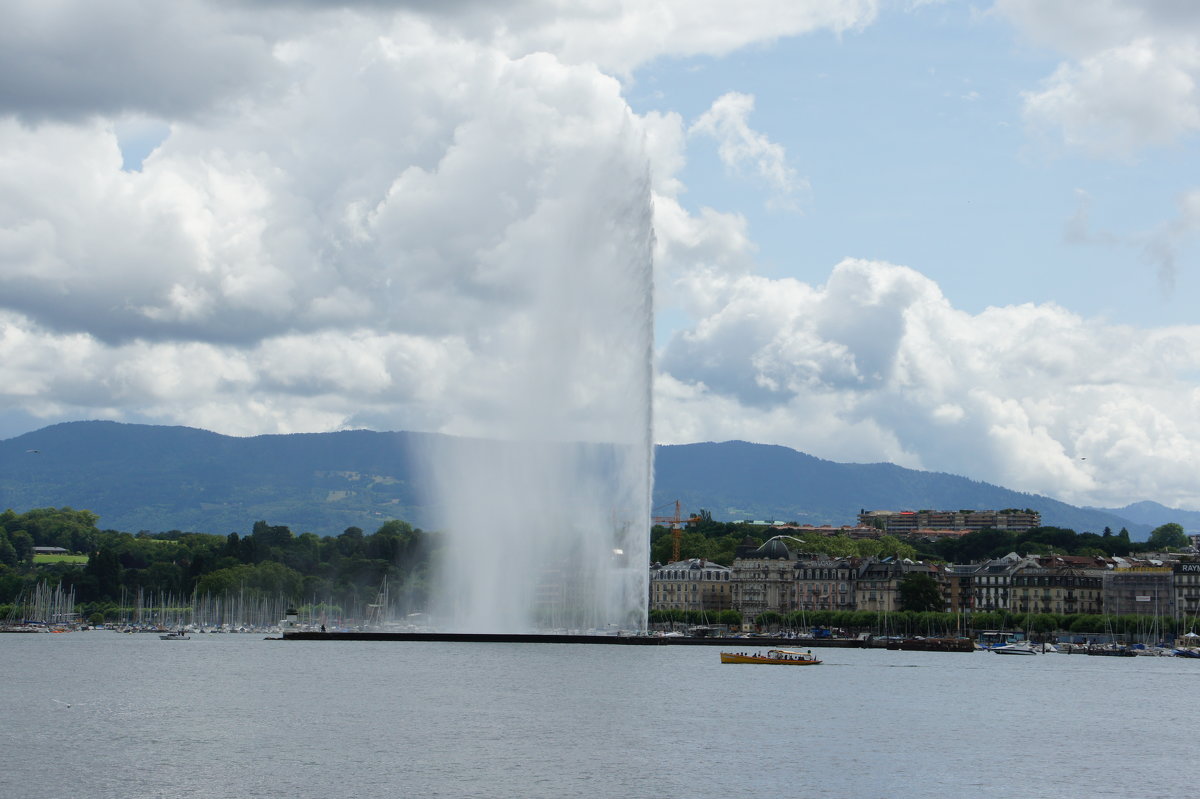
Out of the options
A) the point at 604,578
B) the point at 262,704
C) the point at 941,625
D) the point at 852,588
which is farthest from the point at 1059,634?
the point at 262,704

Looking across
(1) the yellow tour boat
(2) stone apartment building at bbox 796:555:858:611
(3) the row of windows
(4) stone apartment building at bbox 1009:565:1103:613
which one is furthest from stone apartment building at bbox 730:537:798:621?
(1) the yellow tour boat

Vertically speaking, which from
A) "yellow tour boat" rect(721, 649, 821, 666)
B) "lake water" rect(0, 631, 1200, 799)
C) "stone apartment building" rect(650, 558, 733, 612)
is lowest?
"lake water" rect(0, 631, 1200, 799)

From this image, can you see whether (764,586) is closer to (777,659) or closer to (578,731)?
(777,659)

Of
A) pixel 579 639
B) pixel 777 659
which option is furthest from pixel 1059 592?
pixel 579 639

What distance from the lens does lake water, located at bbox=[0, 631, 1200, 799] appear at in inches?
1763

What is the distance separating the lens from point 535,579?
122 meters

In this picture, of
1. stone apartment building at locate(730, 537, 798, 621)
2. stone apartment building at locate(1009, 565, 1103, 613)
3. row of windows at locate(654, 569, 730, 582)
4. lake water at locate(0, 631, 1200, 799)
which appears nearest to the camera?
lake water at locate(0, 631, 1200, 799)

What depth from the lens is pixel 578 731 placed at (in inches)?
2255

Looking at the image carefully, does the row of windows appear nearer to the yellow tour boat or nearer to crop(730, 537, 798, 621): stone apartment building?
crop(730, 537, 798, 621): stone apartment building

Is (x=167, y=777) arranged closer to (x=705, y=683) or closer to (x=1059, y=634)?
(x=705, y=683)

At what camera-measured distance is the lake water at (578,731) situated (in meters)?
44.8

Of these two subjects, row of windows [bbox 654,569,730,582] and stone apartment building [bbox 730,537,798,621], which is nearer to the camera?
stone apartment building [bbox 730,537,798,621]

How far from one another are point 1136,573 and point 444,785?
435 ft

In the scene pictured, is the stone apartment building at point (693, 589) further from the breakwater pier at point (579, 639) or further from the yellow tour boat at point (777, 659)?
the yellow tour boat at point (777, 659)
